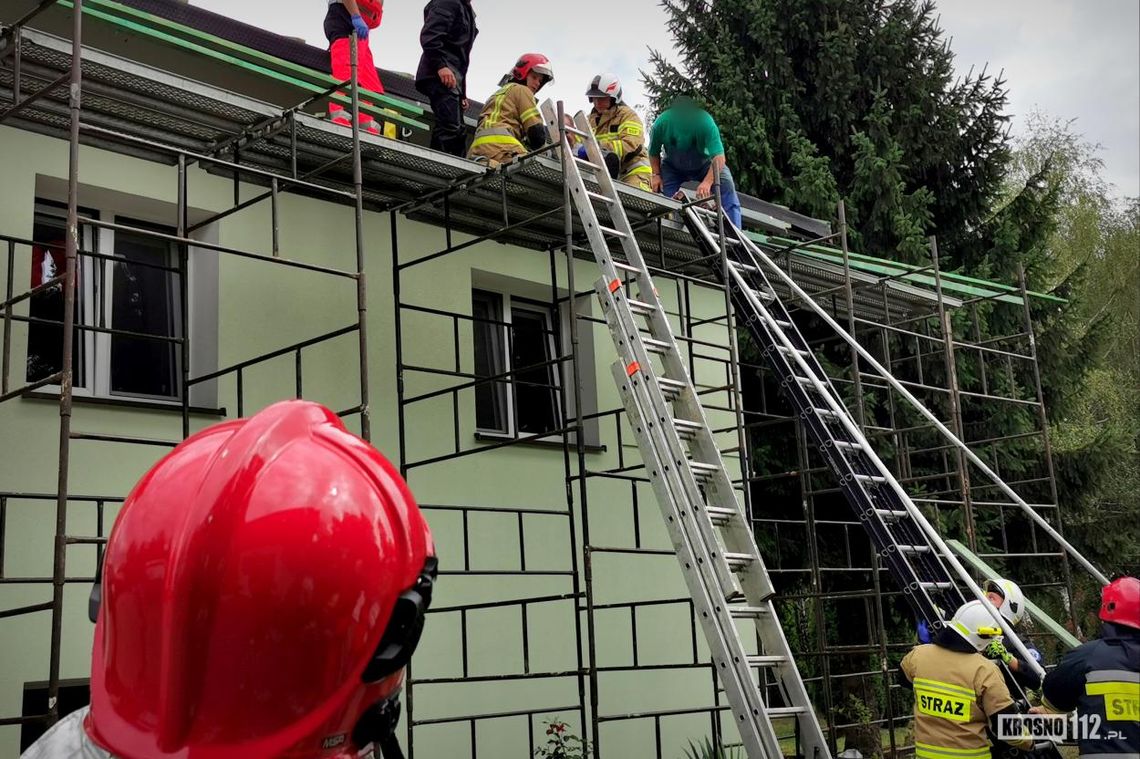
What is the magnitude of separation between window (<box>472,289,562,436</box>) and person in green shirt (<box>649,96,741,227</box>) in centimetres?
167

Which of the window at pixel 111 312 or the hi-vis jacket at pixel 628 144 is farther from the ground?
the hi-vis jacket at pixel 628 144

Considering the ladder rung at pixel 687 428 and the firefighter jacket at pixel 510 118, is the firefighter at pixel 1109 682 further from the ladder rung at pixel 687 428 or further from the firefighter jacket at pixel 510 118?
the firefighter jacket at pixel 510 118

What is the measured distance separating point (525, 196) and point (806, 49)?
11.1 meters

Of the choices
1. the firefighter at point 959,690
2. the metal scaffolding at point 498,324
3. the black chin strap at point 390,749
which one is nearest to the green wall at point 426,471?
the metal scaffolding at point 498,324

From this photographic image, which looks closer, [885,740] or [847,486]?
[847,486]

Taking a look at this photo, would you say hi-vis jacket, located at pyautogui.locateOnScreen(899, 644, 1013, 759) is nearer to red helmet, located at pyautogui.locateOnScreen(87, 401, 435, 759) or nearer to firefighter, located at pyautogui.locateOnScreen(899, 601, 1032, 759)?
firefighter, located at pyautogui.locateOnScreen(899, 601, 1032, 759)

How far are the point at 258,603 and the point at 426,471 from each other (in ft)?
23.1

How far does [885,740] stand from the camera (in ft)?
41.8

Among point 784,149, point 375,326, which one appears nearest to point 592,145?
point 375,326

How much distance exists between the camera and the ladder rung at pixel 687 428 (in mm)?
6598

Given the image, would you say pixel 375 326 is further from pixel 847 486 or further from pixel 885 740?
pixel 885 740

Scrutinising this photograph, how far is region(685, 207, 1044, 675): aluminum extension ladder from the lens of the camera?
7.27 m

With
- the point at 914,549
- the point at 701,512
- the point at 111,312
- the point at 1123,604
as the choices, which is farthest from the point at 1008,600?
the point at 111,312

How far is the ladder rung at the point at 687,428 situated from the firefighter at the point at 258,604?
204 inches
